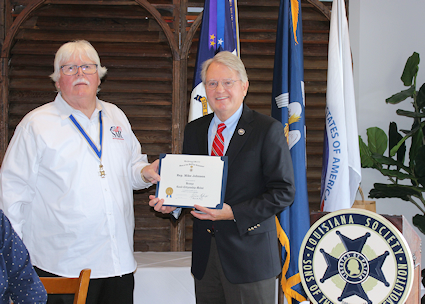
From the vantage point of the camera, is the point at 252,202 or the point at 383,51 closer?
the point at 252,202

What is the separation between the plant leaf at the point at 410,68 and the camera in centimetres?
285

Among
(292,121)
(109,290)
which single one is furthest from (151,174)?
(292,121)

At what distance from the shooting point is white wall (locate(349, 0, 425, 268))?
3.10 metres

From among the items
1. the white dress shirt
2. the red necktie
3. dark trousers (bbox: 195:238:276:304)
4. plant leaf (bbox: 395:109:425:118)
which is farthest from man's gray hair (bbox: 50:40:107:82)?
plant leaf (bbox: 395:109:425:118)

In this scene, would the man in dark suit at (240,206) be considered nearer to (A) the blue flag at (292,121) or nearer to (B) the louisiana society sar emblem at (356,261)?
(B) the louisiana society sar emblem at (356,261)

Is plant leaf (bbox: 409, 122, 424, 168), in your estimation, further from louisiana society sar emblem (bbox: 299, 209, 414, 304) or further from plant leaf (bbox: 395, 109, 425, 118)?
louisiana society sar emblem (bbox: 299, 209, 414, 304)

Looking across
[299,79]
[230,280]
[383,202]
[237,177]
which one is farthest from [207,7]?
[383,202]

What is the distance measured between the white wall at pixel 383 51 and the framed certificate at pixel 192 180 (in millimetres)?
2031

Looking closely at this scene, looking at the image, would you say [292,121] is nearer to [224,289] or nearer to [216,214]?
[216,214]

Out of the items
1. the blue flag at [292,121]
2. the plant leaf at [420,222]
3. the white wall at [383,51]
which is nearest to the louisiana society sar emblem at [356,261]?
the blue flag at [292,121]

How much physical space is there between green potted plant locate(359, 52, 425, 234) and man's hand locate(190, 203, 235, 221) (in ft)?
5.70

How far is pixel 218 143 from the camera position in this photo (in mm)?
1722

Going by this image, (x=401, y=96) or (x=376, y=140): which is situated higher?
(x=401, y=96)

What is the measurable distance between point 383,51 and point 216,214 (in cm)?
241
